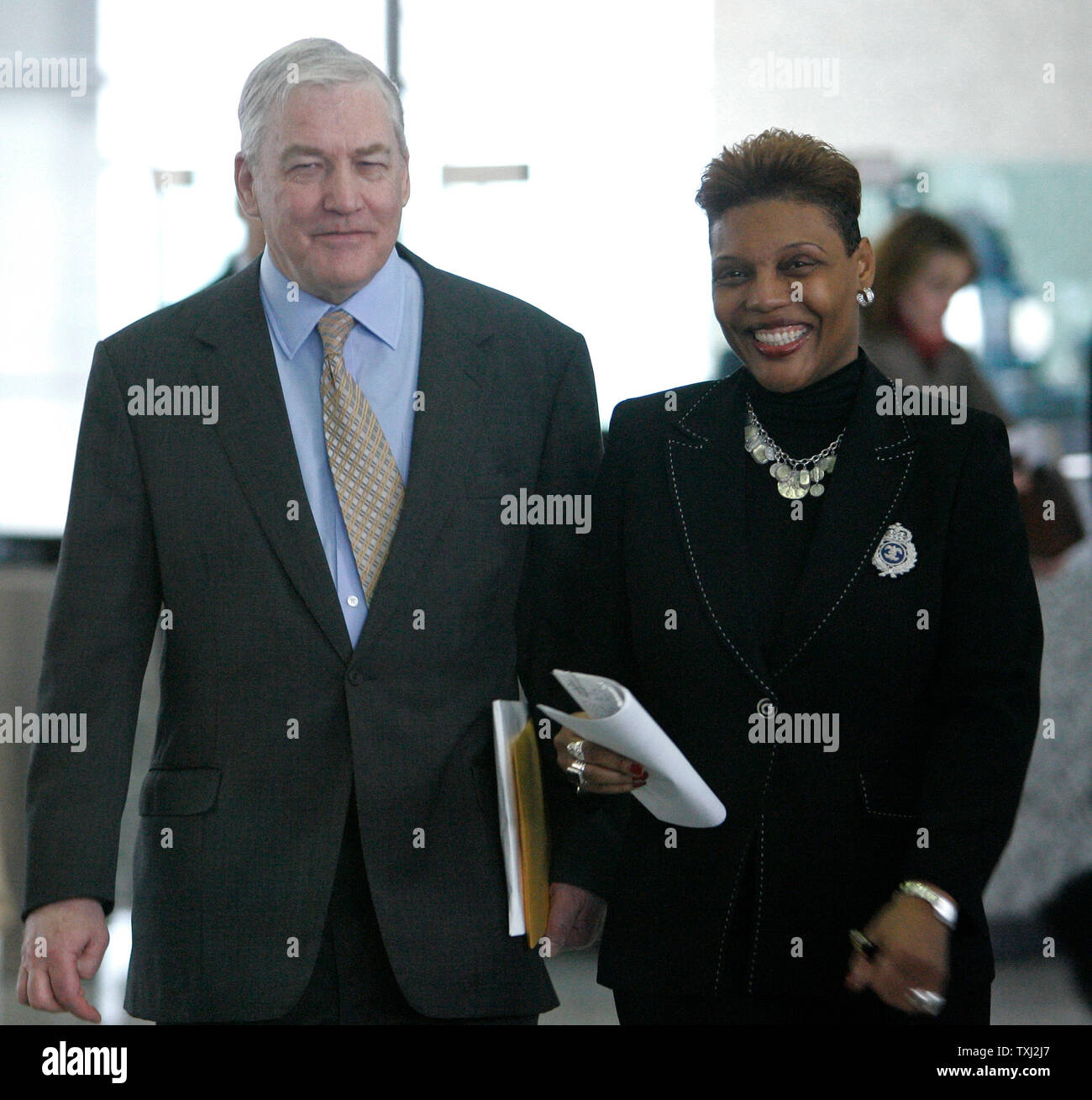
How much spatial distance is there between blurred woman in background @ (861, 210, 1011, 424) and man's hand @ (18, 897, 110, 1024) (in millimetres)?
2594

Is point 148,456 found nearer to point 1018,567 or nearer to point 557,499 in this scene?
point 557,499

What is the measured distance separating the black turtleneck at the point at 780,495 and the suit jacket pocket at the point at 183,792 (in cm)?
65

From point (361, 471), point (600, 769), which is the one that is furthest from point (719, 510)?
point (361, 471)

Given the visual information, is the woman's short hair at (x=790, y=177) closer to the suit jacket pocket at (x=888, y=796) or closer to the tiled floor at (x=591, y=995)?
the suit jacket pocket at (x=888, y=796)

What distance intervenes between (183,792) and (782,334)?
2.79 feet

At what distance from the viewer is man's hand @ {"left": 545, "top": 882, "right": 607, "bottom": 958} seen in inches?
69.0

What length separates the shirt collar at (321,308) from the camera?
182 centimetres

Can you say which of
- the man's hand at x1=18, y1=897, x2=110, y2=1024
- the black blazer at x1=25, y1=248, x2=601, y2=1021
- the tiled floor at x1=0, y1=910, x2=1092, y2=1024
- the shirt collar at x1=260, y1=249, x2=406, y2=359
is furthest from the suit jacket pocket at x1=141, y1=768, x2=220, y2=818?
the tiled floor at x1=0, y1=910, x2=1092, y2=1024

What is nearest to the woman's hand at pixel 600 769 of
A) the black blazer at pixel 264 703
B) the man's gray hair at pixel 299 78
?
the black blazer at pixel 264 703

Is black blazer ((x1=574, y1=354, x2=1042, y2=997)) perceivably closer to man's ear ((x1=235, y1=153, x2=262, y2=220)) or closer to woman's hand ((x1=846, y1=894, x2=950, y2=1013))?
woman's hand ((x1=846, y1=894, x2=950, y2=1013))

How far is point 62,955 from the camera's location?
5.54 ft

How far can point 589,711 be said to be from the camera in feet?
4.84

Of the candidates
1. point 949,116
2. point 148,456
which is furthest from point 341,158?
point 949,116
